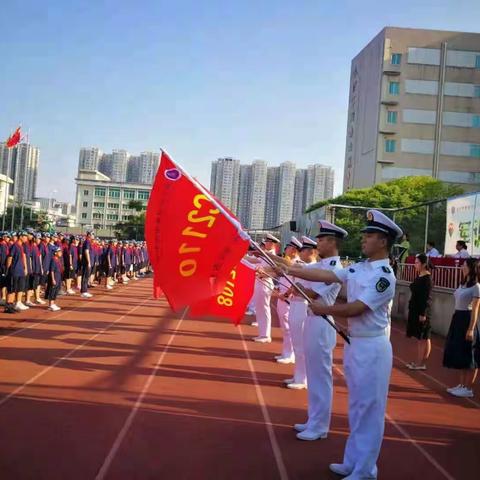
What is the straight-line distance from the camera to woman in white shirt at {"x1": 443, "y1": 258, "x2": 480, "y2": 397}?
708 centimetres

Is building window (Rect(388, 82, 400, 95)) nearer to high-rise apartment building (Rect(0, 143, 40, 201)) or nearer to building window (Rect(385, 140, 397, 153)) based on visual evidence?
building window (Rect(385, 140, 397, 153))

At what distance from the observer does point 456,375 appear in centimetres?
856

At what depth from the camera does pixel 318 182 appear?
10619 cm

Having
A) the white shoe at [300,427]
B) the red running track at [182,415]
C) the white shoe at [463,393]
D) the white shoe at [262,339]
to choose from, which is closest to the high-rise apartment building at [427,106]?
the white shoe at [262,339]

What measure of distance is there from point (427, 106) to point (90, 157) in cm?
9820

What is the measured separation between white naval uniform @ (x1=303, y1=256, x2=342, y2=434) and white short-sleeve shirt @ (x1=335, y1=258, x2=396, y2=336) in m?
1.04

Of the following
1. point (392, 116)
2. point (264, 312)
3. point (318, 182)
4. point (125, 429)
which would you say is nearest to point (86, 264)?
point (264, 312)

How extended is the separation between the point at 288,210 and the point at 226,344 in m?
94.4

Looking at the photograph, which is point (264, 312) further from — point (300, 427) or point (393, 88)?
point (393, 88)

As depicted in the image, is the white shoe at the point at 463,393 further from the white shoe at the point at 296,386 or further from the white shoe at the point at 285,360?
the white shoe at the point at 285,360

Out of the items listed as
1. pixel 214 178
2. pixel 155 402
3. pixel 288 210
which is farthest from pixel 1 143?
pixel 155 402

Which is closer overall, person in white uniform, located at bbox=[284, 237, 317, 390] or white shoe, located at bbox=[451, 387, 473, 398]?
person in white uniform, located at bbox=[284, 237, 317, 390]

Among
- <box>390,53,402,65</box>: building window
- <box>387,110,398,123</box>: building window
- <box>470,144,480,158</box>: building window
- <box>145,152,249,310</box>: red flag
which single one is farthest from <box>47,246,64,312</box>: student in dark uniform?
<box>470,144,480,158</box>: building window

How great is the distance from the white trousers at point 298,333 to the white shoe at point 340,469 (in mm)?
2575
